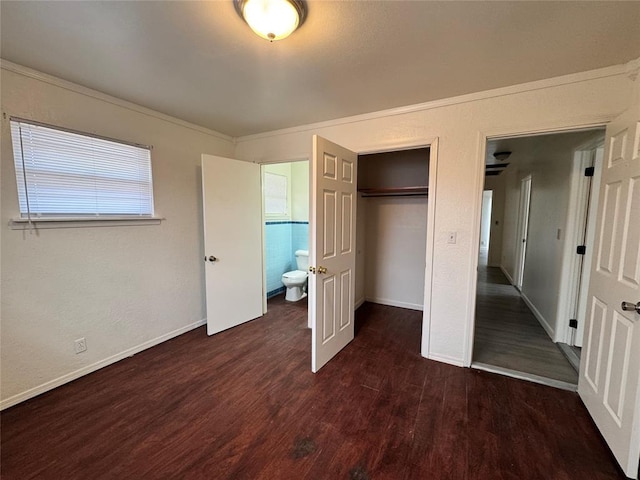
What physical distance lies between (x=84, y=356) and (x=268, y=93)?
269 centimetres

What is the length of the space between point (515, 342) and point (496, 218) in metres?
5.24

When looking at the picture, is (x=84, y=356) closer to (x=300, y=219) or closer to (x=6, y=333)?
(x=6, y=333)

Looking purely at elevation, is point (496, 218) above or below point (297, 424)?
above

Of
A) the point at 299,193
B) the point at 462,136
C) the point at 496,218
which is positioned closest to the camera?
the point at 462,136

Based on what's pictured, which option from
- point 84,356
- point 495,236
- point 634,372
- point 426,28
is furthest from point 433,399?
point 495,236

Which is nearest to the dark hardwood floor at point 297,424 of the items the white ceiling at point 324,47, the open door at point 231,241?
the open door at point 231,241

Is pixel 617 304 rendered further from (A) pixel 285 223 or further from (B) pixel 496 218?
(B) pixel 496 218

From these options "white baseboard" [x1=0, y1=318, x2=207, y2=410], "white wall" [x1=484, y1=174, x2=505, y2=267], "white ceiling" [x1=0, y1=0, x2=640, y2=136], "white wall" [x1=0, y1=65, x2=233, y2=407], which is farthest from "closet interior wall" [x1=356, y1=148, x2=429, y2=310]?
"white wall" [x1=484, y1=174, x2=505, y2=267]

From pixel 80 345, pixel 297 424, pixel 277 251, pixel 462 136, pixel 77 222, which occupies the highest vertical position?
pixel 462 136

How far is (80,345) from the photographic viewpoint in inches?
86.6

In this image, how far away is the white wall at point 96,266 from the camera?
73.5 inches

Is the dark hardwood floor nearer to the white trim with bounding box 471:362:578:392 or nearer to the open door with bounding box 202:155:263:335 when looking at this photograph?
the white trim with bounding box 471:362:578:392

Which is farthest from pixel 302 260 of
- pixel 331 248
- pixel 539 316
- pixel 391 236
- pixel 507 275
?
pixel 507 275

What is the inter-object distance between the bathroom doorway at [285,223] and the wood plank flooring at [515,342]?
2.38 metres
